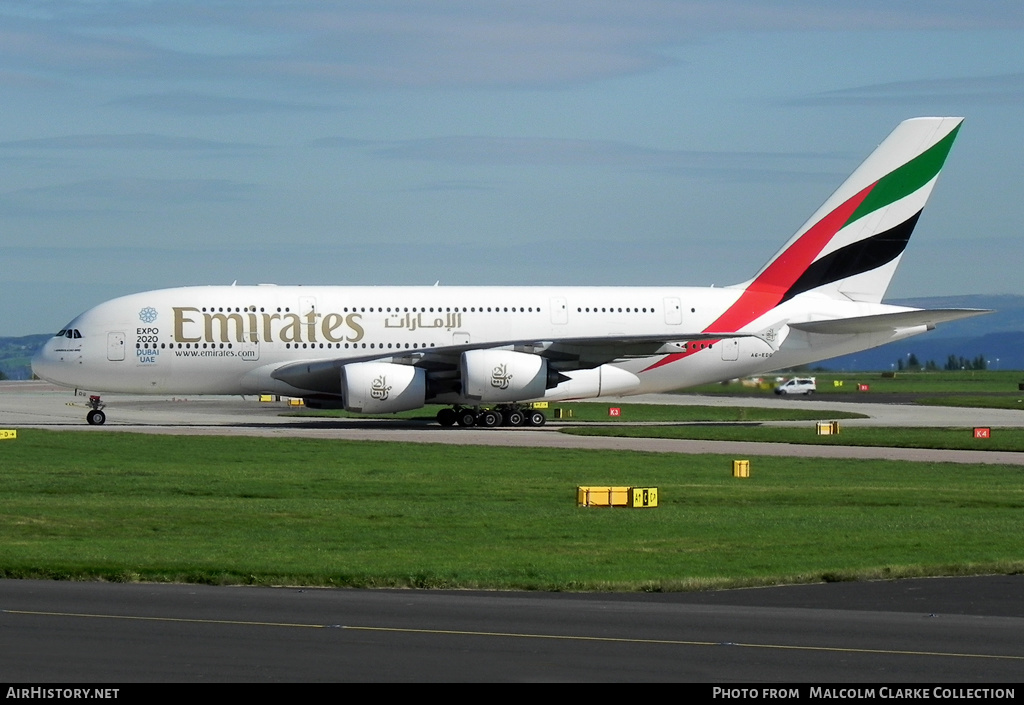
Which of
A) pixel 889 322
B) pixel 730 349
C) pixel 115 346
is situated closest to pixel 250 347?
pixel 115 346

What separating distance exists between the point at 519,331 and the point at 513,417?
2795mm

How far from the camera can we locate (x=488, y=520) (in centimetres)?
2241

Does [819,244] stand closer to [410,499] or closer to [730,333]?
[730,333]

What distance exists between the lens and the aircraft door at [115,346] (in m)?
46.2

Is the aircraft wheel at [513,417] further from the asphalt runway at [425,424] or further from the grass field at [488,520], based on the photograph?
the grass field at [488,520]

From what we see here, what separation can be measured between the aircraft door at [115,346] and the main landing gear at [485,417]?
10.3 meters

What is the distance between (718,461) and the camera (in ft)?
111

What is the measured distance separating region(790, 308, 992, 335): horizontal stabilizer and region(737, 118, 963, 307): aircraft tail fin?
1.52 m

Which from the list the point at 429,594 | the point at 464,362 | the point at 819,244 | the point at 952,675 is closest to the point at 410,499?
the point at 429,594

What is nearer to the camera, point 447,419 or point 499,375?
point 499,375

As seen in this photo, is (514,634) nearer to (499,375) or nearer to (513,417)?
(499,375)

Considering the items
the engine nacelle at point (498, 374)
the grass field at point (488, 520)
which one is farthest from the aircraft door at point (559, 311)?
the grass field at point (488, 520)

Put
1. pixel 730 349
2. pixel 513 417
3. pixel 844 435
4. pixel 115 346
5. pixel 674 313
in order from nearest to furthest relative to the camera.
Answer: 1. pixel 844 435
2. pixel 115 346
3. pixel 513 417
4. pixel 674 313
5. pixel 730 349
